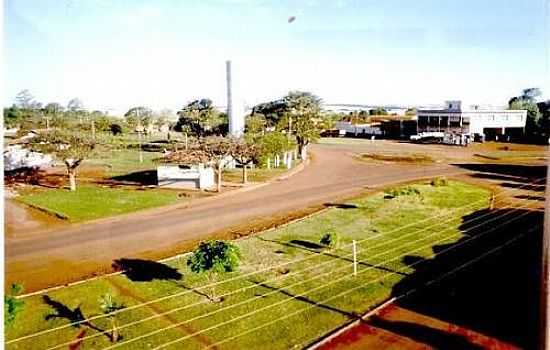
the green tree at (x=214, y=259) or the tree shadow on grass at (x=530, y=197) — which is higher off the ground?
the tree shadow on grass at (x=530, y=197)

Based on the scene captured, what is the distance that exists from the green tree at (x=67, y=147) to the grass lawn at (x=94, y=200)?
541 mm

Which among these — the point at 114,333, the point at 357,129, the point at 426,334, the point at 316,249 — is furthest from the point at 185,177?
the point at 357,129

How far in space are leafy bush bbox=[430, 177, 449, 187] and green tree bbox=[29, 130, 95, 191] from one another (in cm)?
286

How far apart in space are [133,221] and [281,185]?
1588mm

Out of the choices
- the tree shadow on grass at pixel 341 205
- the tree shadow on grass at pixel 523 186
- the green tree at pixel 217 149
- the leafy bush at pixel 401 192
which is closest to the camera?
the tree shadow on grass at pixel 341 205

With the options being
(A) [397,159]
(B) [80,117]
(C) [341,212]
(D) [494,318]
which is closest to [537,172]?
(A) [397,159]

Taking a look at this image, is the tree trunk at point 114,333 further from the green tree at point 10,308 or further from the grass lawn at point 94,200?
the grass lawn at point 94,200

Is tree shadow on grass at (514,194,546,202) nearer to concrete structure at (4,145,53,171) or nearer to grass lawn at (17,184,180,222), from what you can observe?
grass lawn at (17,184,180,222)

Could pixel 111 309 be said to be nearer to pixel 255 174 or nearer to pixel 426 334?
pixel 426 334

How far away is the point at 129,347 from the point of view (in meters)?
2.07

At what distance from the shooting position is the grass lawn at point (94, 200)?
3.02 metres

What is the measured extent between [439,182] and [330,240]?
1.42m

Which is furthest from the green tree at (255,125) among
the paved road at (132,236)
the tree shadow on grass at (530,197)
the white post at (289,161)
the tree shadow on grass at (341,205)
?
the tree shadow on grass at (530,197)

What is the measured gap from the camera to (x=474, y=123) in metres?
6.86
